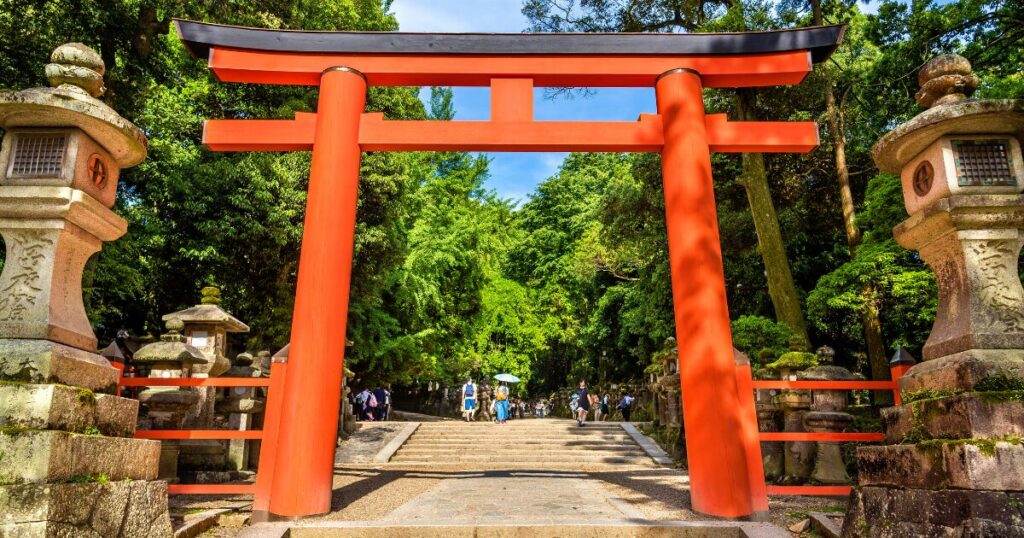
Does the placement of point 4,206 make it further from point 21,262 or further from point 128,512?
point 128,512

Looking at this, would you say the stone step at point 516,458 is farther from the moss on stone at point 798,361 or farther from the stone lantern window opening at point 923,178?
the stone lantern window opening at point 923,178

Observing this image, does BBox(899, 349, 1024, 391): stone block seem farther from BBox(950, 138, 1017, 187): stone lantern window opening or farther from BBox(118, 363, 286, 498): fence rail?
BBox(118, 363, 286, 498): fence rail

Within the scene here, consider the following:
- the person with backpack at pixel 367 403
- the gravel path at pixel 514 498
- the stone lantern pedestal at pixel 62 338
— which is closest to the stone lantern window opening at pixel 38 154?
the stone lantern pedestal at pixel 62 338

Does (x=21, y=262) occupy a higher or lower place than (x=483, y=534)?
higher

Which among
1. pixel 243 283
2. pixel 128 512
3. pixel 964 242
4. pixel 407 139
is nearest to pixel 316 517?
pixel 128 512

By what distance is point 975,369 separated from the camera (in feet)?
9.73

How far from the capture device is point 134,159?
4.03m

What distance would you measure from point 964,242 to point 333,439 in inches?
173

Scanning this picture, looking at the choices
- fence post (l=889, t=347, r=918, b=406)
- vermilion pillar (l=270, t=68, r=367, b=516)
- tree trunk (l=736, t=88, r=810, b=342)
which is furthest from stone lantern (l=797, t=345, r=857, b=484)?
vermilion pillar (l=270, t=68, r=367, b=516)

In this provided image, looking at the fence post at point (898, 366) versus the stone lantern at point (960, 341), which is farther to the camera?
the fence post at point (898, 366)

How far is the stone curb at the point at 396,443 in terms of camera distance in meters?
11.1

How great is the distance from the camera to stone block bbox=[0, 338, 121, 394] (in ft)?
10.1

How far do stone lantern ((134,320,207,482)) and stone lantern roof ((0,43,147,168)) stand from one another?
3.28m

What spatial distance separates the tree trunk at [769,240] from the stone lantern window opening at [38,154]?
11199 mm
